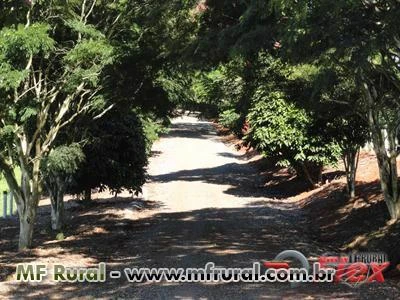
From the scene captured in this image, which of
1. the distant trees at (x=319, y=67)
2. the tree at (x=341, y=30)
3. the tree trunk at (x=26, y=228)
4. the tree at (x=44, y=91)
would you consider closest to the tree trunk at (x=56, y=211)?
the tree at (x=44, y=91)

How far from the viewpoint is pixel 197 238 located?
1322 cm

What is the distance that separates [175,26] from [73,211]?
10356 mm

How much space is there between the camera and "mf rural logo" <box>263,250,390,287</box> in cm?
873

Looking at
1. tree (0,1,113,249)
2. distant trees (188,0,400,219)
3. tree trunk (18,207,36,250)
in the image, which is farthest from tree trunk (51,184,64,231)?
distant trees (188,0,400,219)

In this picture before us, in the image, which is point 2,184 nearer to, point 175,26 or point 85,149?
point 85,149

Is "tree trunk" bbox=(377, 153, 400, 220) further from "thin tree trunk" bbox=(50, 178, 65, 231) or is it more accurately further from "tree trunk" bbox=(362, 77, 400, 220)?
"thin tree trunk" bbox=(50, 178, 65, 231)

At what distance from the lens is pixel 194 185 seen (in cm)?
2494

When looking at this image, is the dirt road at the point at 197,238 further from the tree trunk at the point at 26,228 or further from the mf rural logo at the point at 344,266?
the tree trunk at the point at 26,228

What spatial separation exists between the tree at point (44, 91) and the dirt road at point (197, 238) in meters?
1.92

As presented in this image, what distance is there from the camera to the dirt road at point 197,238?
8250 millimetres

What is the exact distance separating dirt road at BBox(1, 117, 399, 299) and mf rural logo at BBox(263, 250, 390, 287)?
1.14 feet

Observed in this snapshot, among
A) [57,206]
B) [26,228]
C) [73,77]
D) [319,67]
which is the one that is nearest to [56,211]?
[57,206]

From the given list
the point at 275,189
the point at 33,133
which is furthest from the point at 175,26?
the point at 275,189

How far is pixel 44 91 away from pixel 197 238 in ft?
15.9
